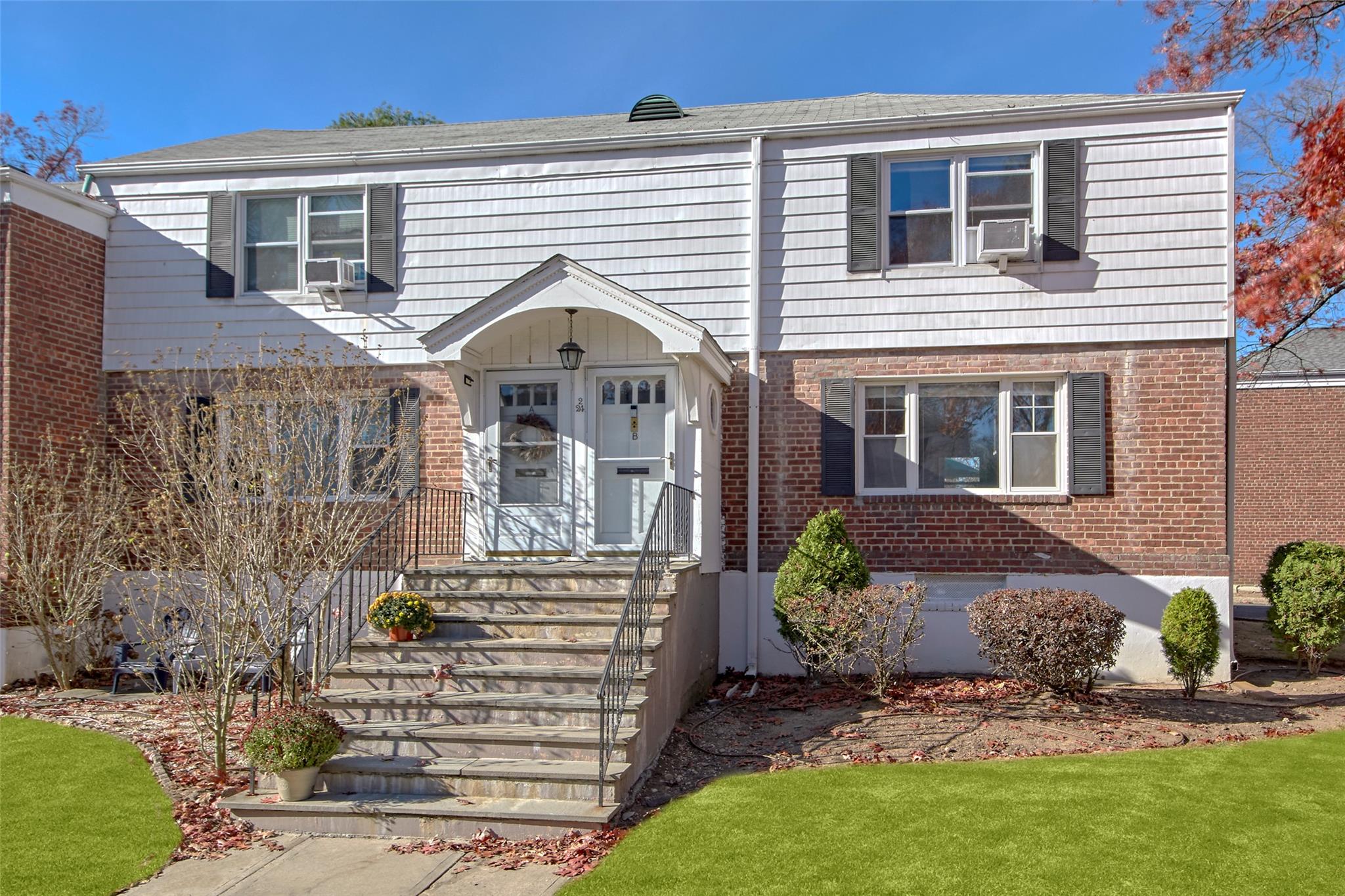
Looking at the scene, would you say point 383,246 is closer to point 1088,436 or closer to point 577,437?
point 577,437

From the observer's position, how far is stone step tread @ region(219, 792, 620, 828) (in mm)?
5938

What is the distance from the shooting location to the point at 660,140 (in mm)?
10852

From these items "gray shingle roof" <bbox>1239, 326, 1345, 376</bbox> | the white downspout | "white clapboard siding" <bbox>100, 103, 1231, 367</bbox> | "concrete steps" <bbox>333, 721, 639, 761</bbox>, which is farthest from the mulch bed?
"gray shingle roof" <bbox>1239, 326, 1345, 376</bbox>

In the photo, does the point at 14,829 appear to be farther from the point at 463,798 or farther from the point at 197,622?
the point at 463,798

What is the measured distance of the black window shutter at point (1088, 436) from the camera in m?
10.0

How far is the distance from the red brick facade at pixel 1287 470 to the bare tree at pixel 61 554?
1969 cm

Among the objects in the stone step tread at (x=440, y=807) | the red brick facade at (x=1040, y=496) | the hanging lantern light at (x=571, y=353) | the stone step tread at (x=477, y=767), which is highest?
the hanging lantern light at (x=571, y=353)

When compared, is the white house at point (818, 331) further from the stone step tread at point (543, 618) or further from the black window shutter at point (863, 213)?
the stone step tread at point (543, 618)

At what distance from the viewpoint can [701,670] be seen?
9367mm

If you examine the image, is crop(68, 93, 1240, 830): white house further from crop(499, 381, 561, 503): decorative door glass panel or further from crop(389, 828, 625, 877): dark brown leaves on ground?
crop(389, 828, 625, 877): dark brown leaves on ground

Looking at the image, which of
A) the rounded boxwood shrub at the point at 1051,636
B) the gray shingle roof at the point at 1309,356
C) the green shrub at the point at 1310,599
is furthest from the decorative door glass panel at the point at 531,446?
the gray shingle roof at the point at 1309,356

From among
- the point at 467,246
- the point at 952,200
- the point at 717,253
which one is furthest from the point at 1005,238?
the point at 467,246

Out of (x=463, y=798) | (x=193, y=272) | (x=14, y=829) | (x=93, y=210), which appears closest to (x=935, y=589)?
(x=463, y=798)

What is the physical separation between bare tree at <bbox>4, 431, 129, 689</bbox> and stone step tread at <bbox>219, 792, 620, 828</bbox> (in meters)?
4.47
